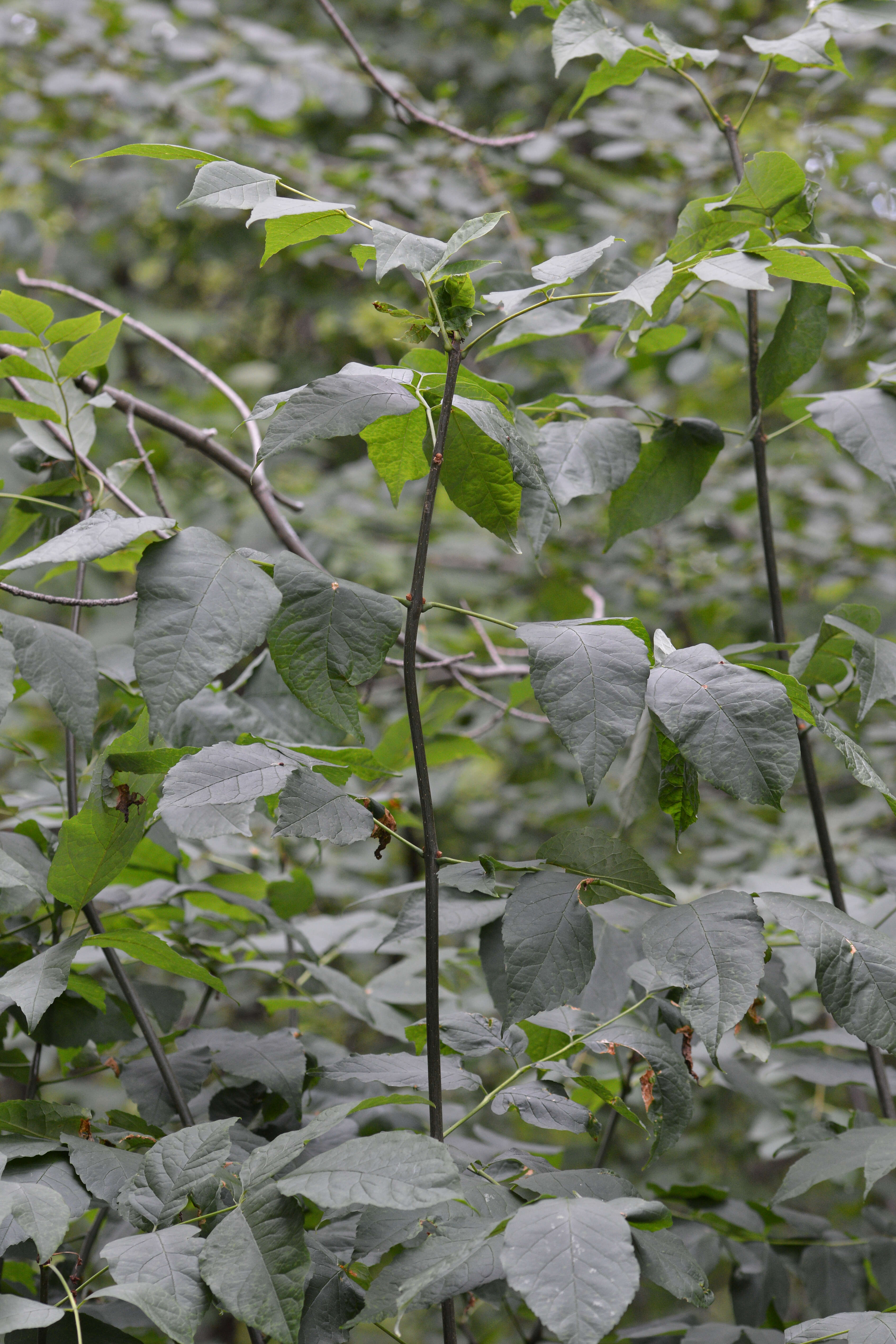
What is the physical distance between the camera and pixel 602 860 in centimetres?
69

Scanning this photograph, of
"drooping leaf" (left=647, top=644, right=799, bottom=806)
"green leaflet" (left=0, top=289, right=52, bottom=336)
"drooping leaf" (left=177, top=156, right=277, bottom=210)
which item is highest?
"drooping leaf" (left=177, top=156, right=277, bottom=210)

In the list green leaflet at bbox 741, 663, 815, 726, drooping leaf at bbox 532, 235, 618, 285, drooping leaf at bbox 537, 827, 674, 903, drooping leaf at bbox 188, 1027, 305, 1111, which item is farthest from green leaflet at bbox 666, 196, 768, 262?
drooping leaf at bbox 188, 1027, 305, 1111

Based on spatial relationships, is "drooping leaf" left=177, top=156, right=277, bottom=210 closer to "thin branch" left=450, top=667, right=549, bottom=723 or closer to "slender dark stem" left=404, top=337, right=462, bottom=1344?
A: "slender dark stem" left=404, top=337, right=462, bottom=1344

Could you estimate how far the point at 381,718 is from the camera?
2.48m

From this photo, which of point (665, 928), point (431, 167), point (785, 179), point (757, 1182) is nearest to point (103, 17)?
point (431, 167)

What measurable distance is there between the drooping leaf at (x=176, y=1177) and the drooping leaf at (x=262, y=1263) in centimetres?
5

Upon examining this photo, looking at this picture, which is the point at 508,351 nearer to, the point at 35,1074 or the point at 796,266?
the point at 796,266

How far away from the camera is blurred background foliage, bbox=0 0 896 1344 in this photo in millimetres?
2172

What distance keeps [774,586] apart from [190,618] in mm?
595

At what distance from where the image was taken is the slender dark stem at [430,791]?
621mm

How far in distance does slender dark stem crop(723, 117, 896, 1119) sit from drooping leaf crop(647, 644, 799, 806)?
1.04 feet

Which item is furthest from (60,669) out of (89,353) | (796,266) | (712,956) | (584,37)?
(584,37)

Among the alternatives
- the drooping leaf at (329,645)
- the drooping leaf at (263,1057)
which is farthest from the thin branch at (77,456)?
the drooping leaf at (263,1057)

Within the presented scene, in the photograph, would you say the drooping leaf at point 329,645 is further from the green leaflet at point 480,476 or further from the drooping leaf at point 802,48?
the drooping leaf at point 802,48
